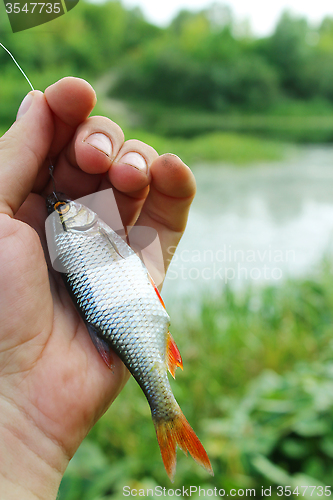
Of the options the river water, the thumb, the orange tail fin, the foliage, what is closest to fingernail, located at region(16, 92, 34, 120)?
the thumb

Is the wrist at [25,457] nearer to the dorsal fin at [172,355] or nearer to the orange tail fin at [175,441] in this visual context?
the orange tail fin at [175,441]

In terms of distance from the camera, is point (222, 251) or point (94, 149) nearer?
point (94, 149)

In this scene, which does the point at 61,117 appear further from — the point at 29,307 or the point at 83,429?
the point at 83,429

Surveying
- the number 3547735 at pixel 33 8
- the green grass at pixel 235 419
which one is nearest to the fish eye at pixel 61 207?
the number 3547735 at pixel 33 8

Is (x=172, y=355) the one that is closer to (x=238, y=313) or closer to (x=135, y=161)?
(x=135, y=161)

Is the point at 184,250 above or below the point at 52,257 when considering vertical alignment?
below

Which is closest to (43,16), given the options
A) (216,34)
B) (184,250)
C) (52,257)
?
(52,257)
